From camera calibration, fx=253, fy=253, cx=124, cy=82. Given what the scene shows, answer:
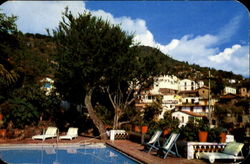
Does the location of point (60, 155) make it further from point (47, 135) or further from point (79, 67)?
point (79, 67)

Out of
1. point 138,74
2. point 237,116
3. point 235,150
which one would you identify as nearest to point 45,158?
point 235,150

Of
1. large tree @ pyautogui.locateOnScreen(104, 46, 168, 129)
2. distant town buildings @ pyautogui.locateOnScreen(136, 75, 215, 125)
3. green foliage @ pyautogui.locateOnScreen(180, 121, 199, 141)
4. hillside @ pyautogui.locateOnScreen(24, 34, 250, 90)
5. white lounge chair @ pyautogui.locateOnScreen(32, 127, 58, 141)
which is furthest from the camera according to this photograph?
hillside @ pyautogui.locateOnScreen(24, 34, 250, 90)

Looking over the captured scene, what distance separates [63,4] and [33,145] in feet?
34.1

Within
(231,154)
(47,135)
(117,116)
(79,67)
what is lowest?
(47,135)

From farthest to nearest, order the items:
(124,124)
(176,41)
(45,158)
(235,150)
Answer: (176,41) < (124,124) < (45,158) < (235,150)

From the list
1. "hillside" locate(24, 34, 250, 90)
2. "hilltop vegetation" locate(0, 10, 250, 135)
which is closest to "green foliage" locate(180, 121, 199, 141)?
"hilltop vegetation" locate(0, 10, 250, 135)

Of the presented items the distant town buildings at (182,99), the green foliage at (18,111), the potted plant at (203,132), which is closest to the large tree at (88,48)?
the green foliage at (18,111)

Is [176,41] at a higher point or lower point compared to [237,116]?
higher

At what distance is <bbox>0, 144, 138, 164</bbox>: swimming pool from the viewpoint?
11383 mm

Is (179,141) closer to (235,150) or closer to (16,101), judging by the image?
(235,150)

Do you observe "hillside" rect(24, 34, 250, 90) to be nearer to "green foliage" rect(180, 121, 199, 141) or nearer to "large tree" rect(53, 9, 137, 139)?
"large tree" rect(53, 9, 137, 139)

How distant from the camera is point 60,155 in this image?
12953mm

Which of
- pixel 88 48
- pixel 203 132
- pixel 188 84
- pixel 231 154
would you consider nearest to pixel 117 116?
pixel 88 48

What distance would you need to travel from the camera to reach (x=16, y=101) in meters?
19.1
